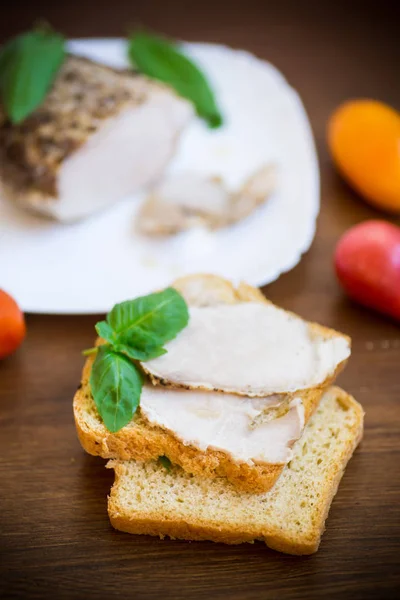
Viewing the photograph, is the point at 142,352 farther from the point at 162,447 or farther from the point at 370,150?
the point at 370,150

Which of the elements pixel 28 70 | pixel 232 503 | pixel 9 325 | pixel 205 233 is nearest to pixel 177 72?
pixel 28 70

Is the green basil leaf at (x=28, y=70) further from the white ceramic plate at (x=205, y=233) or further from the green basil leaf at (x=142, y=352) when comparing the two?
the green basil leaf at (x=142, y=352)

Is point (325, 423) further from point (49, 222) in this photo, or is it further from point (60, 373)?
point (49, 222)

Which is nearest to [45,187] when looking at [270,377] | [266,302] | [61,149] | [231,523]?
[61,149]

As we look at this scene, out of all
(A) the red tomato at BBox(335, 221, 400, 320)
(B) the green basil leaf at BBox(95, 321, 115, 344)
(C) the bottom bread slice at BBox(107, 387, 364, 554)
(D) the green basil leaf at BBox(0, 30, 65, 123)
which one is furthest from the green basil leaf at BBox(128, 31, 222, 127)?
(C) the bottom bread slice at BBox(107, 387, 364, 554)

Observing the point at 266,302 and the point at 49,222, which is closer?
the point at 266,302
